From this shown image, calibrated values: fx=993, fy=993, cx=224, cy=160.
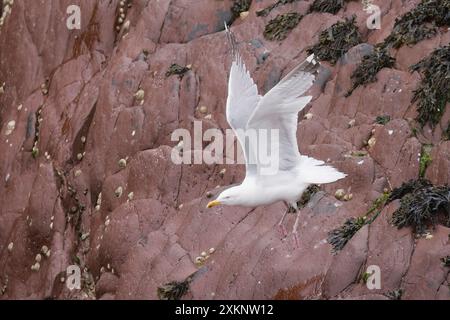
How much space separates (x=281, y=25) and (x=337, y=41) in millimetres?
974

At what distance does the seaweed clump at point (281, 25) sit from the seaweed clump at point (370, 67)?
1425 millimetres

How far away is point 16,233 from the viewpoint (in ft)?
46.4

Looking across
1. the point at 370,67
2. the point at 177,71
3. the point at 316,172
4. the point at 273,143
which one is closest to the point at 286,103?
the point at 273,143

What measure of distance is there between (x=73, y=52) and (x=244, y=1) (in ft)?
10.6

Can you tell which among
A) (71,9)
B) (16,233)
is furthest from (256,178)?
(71,9)

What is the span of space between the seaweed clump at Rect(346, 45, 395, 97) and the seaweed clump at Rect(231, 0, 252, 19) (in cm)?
246

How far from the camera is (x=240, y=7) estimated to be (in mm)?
13172

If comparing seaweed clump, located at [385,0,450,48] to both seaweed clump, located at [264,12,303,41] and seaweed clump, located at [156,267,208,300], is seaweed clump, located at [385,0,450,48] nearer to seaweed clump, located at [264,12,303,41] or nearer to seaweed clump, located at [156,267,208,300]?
seaweed clump, located at [264,12,303,41]

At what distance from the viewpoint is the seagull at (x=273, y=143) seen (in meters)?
8.95

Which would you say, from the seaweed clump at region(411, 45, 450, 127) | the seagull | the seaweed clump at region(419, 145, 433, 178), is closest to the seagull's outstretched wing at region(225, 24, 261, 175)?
the seagull

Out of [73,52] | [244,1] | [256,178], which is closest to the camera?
[256,178]

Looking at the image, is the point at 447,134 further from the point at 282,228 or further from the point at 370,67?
the point at 282,228

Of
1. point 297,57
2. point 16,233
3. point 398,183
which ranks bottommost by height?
point 16,233

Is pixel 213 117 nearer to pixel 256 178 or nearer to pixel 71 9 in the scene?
pixel 256 178
